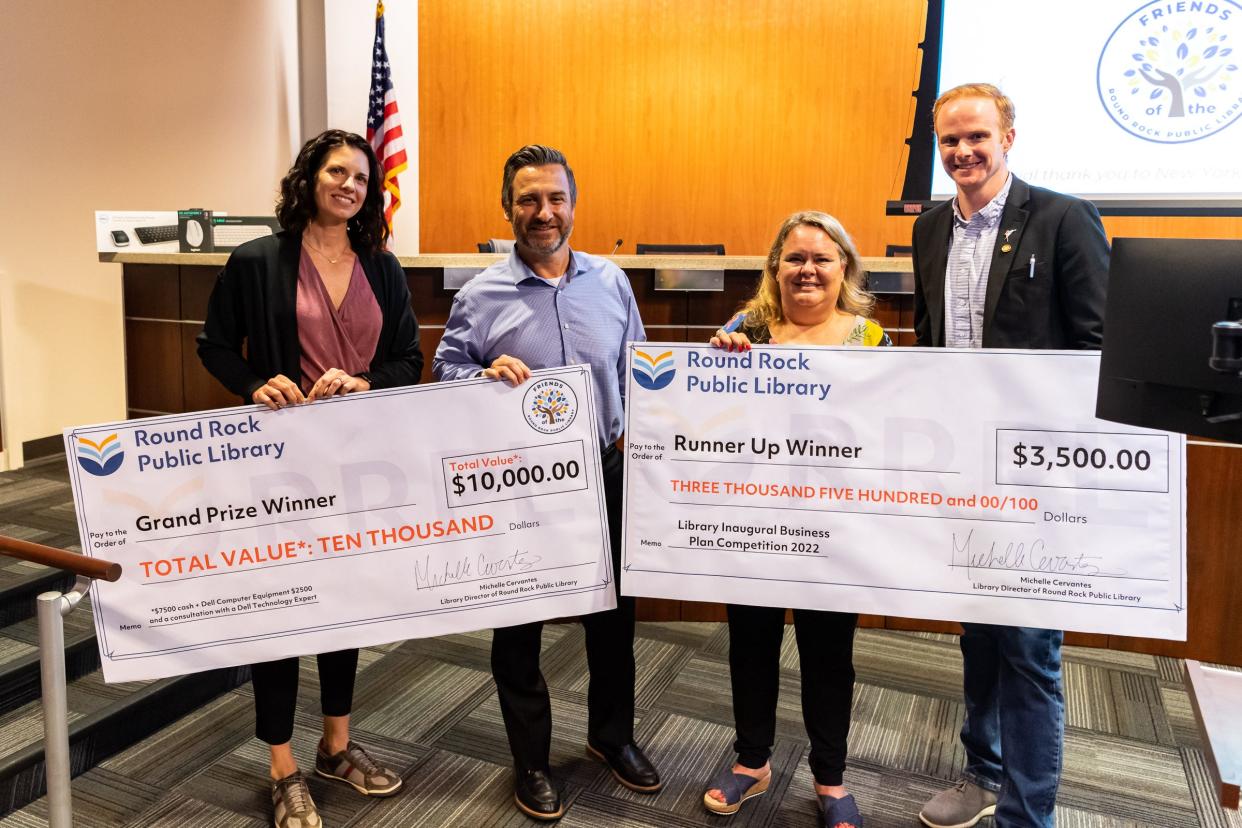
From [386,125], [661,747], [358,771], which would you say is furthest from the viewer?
[386,125]

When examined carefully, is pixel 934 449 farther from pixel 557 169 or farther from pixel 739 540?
pixel 557 169

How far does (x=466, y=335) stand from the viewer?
82.6 inches

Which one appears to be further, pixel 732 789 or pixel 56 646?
pixel 732 789

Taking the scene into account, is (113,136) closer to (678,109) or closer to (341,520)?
(678,109)

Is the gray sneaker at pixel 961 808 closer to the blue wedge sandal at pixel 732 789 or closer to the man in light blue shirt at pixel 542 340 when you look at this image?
the blue wedge sandal at pixel 732 789

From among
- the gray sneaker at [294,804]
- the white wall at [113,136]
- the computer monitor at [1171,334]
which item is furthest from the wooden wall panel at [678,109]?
the computer monitor at [1171,334]

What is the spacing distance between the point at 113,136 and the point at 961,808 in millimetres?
5721

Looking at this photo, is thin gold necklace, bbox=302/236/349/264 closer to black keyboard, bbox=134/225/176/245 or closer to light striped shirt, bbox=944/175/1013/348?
light striped shirt, bbox=944/175/1013/348

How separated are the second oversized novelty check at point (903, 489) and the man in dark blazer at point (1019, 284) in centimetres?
9

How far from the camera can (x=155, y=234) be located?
4.41 meters

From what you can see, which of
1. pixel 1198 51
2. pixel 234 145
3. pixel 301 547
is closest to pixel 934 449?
pixel 301 547

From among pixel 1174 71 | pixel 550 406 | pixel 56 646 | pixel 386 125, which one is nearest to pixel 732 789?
pixel 550 406

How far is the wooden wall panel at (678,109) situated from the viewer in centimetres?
616

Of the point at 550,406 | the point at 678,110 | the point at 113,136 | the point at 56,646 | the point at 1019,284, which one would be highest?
the point at 678,110
